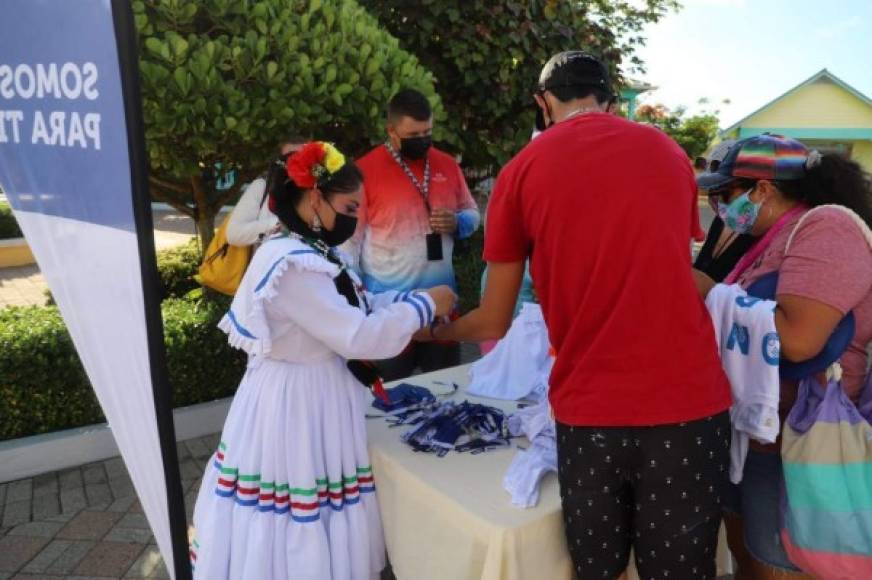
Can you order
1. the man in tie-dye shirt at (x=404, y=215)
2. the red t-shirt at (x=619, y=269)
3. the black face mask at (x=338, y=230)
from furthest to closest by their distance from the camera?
1. the man in tie-dye shirt at (x=404, y=215)
2. the black face mask at (x=338, y=230)
3. the red t-shirt at (x=619, y=269)

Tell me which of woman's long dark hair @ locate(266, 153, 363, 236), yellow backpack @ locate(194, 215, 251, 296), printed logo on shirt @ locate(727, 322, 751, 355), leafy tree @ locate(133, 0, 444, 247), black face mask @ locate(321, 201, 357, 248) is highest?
leafy tree @ locate(133, 0, 444, 247)

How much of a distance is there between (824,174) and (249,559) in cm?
204

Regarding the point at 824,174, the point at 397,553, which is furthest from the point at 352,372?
the point at 824,174

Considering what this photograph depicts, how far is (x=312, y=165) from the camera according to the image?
1968 mm

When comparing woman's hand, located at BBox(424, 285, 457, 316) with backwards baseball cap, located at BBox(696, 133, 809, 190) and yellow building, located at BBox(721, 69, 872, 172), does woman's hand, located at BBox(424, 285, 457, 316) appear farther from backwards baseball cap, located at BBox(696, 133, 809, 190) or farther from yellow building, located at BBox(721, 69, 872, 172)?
yellow building, located at BBox(721, 69, 872, 172)

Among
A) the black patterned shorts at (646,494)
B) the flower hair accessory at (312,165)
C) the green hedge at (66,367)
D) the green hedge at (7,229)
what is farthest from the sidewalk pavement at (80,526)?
the green hedge at (7,229)

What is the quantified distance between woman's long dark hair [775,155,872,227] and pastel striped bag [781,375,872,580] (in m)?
0.51

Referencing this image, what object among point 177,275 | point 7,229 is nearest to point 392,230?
point 177,275

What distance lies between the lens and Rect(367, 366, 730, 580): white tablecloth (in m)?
1.71

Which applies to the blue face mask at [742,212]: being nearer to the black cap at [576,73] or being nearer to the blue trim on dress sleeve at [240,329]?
the black cap at [576,73]

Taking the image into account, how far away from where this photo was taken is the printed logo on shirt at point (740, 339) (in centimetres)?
175

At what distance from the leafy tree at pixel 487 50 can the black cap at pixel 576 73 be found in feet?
11.7

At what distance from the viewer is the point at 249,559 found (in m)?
1.98

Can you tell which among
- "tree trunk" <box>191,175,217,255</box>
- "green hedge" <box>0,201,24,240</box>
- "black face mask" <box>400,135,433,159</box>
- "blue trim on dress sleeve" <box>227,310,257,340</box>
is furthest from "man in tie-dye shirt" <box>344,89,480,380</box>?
"green hedge" <box>0,201,24,240</box>
